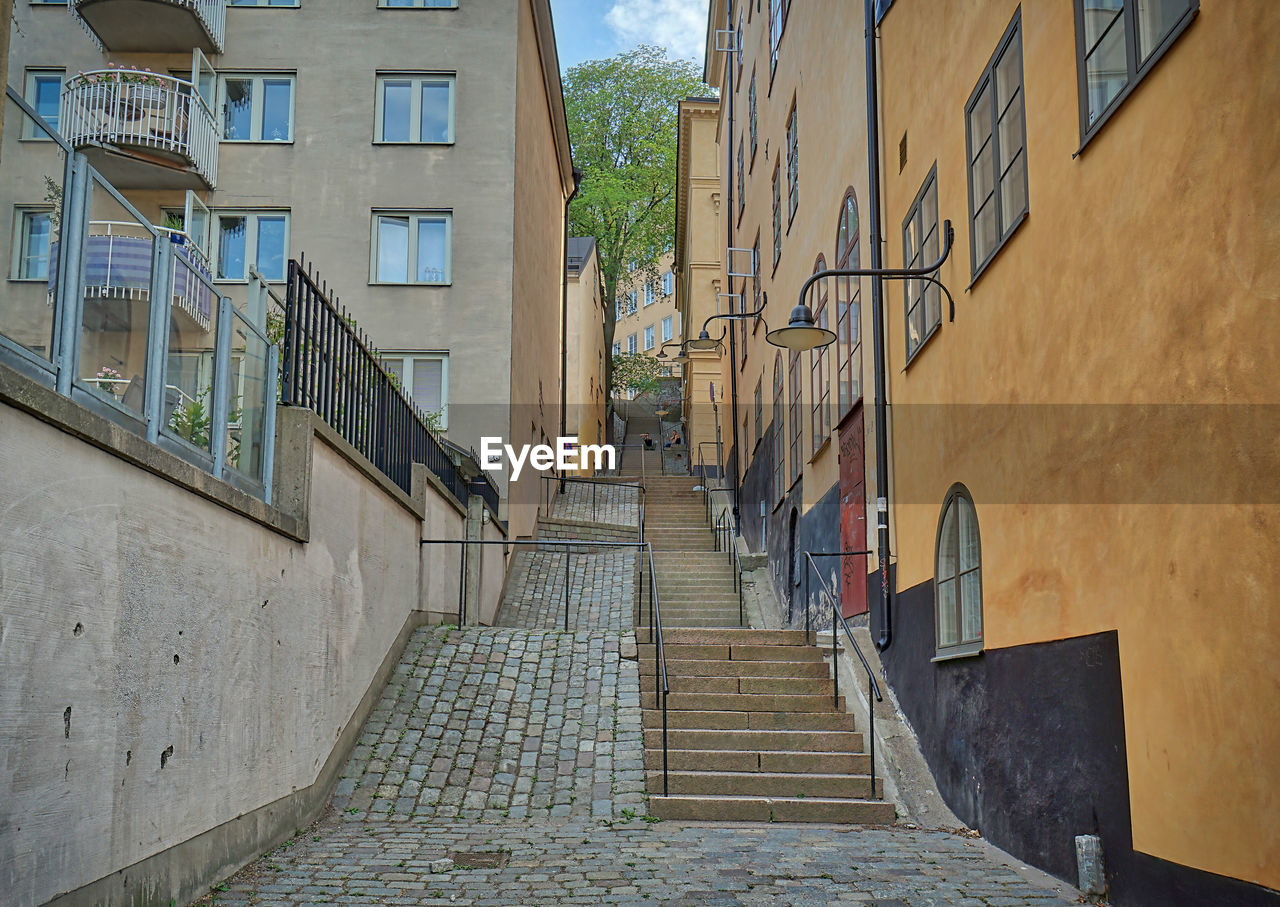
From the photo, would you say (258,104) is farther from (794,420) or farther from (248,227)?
(794,420)

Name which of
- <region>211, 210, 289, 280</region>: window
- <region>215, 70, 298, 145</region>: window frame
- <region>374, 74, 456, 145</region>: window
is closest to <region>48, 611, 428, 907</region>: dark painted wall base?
<region>211, 210, 289, 280</region>: window

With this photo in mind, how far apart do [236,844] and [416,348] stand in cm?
1381

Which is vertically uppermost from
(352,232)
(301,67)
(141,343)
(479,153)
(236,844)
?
(301,67)

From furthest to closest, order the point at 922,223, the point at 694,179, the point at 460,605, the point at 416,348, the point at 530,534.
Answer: the point at 694,179 → the point at 530,534 → the point at 416,348 → the point at 460,605 → the point at 922,223

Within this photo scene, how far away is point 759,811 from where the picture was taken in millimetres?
9070

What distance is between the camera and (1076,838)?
6.43 metres

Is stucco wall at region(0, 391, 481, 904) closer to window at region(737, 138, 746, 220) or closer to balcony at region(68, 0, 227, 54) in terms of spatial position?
balcony at region(68, 0, 227, 54)

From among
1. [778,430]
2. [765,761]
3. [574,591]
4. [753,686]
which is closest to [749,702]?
[753,686]

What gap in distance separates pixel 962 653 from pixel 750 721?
2480mm

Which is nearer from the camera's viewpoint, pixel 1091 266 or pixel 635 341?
pixel 1091 266

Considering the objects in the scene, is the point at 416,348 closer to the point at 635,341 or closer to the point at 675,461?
the point at 675,461

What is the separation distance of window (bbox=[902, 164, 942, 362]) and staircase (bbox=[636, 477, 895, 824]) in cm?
316

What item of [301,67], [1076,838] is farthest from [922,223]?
[301,67]

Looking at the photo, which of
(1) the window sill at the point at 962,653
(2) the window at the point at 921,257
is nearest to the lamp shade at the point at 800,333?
(2) the window at the point at 921,257
